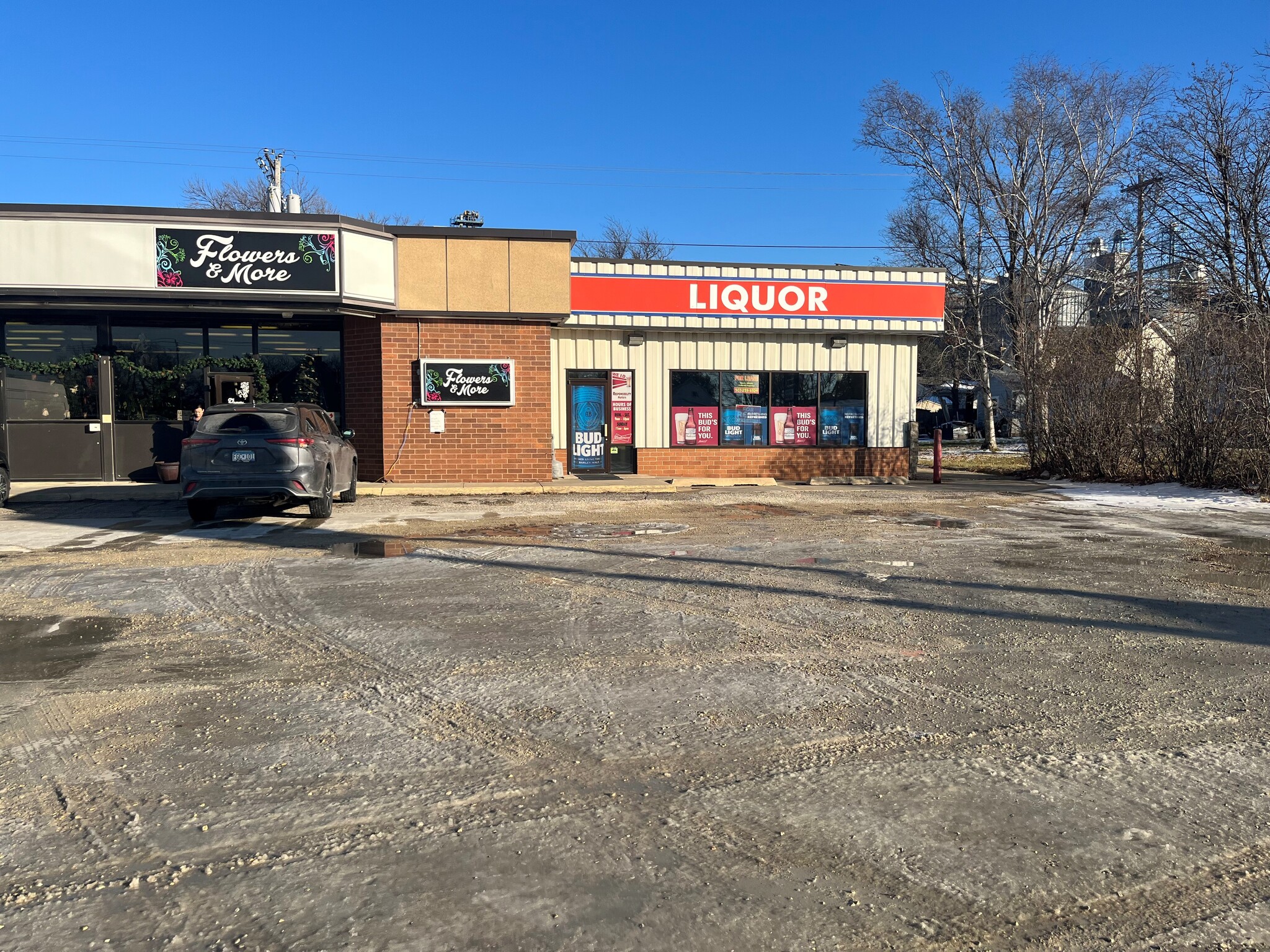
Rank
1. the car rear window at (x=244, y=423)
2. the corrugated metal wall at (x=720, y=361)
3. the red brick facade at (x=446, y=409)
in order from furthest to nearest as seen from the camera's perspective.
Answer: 1. the corrugated metal wall at (x=720, y=361)
2. the red brick facade at (x=446, y=409)
3. the car rear window at (x=244, y=423)

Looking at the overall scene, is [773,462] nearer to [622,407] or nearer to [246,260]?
[622,407]

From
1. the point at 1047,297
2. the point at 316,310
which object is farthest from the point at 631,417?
the point at 1047,297

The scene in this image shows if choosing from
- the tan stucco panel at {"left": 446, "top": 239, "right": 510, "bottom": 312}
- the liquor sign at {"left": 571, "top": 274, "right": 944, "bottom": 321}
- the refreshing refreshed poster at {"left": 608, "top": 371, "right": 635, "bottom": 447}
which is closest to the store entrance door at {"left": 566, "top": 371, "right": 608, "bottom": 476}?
the refreshing refreshed poster at {"left": 608, "top": 371, "right": 635, "bottom": 447}

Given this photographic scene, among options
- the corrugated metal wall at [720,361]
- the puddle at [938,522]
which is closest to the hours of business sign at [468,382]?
the corrugated metal wall at [720,361]

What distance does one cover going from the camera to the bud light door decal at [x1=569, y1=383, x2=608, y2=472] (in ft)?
70.3

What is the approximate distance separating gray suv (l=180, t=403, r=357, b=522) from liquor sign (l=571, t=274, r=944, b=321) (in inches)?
347

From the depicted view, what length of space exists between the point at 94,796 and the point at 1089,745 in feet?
14.6

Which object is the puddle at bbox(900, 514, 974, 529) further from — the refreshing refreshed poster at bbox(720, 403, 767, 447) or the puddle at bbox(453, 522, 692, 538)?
the refreshing refreshed poster at bbox(720, 403, 767, 447)

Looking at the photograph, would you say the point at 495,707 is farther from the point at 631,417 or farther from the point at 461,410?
the point at 631,417

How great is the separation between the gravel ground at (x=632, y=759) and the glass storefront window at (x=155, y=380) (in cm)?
1089

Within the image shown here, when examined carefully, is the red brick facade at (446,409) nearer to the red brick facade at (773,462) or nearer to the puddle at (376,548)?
the red brick facade at (773,462)

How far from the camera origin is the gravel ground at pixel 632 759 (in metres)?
3.13

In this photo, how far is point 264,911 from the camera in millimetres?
3102

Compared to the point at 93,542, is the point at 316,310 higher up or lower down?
higher up
